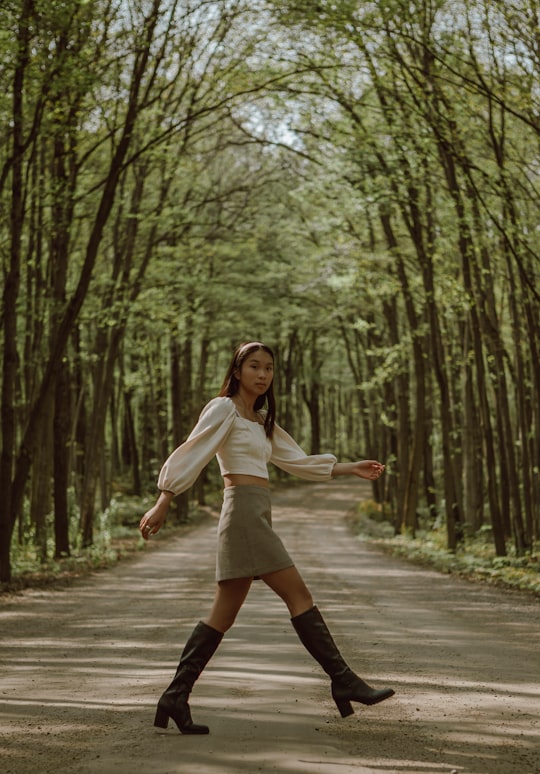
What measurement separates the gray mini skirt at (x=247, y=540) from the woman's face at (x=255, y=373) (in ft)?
1.79

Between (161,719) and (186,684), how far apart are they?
23 cm

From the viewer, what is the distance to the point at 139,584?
14.8 metres

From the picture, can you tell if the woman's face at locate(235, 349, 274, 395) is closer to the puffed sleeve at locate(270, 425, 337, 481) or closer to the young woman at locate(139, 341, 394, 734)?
the young woman at locate(139, 341, 394, 734)

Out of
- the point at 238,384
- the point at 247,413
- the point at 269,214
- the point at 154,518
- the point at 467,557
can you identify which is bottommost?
the point at 467,557

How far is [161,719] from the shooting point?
190 inches

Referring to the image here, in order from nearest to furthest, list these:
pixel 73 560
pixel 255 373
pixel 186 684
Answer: pixel 186 684 → pixel 255 373 → pixel 73 560

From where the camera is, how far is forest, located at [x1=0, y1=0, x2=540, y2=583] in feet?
47.9

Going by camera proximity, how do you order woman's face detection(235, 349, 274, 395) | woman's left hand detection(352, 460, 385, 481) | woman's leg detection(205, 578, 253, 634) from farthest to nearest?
woman's left hand detection(352, 460, 385, 481) → woman's face detection(235, 349, 274, 395) → woman's leg detection(205, 578, 253, 634)

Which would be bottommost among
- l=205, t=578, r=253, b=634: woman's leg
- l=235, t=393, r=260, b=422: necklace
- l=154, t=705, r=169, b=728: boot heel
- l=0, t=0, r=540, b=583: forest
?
l=154, t=705, r=169, b=728: boot heel

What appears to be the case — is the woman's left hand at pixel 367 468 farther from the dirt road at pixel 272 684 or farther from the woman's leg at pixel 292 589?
the dirt road at pixel 272 684

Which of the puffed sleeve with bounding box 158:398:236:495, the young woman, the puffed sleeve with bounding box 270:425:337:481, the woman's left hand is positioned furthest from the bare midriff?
the woman's left hand

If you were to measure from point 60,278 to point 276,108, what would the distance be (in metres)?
6.99

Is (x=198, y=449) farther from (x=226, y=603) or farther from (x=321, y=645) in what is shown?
(x=321, y=645)

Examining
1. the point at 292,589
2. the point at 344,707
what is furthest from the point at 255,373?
the point at 344,707
